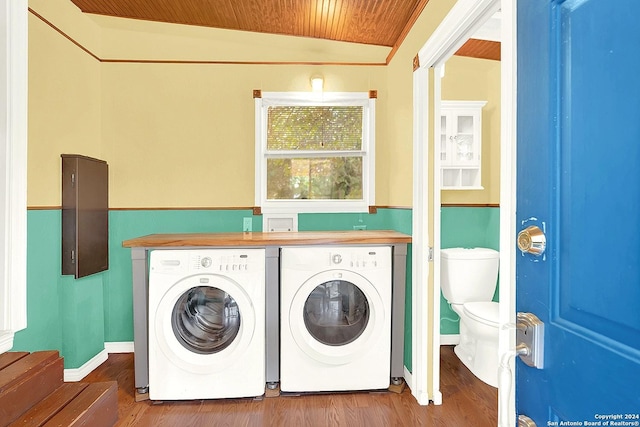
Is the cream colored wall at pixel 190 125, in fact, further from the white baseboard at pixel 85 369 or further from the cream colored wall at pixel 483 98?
the white baseboard at pixel 85 369

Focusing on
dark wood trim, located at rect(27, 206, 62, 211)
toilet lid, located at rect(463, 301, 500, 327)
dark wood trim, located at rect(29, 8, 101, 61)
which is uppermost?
dark wood trim, located at rect(29, 8, 101, 61)

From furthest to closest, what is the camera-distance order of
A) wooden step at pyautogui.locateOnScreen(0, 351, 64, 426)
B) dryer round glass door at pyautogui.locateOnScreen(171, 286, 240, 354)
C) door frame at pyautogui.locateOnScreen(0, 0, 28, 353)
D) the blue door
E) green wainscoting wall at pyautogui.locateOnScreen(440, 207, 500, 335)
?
green wainscoting wall at pyautogui.locateOnScreen(440, 207, 500, 335)
dryer round glass door at pyautogui.locateOnScreen(171, 286, 240, 354)
door frame at pyautogui.locateOnScreen(0, 0, 28, 353)
wooden step at pyautogui.locateOnScreen(0, 351, 64, 426)
the blue door

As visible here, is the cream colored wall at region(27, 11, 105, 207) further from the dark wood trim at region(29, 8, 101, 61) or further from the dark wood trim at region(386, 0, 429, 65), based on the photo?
the dark wood trim at region(386, 0, 429, 65)

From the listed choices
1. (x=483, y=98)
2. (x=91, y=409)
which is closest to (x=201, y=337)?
(x=91, y=409)

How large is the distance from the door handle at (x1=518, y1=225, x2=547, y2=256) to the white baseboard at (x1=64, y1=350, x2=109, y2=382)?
2.91 m

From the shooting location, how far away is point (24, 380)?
4.37 ft

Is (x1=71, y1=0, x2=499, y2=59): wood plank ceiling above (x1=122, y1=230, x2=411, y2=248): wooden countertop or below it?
above

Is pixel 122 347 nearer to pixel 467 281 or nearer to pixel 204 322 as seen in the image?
pixel 204 322

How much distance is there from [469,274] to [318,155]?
4.89ft

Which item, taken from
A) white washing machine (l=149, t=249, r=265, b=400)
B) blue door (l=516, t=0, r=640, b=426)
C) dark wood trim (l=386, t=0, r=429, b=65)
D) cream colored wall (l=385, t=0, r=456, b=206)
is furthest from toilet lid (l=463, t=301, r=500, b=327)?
dark wood trim (l=386, t=0, r=429, b=65)

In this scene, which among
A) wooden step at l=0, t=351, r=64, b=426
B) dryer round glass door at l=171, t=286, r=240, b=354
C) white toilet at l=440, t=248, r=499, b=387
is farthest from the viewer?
white toilet at l=440, t=248, r=499, b=387

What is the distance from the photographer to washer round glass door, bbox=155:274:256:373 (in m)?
2.22

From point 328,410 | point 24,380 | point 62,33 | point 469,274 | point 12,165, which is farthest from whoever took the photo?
point 469,274

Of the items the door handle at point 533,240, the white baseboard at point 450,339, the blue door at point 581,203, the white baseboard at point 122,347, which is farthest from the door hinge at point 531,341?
the white baseboard at point 122,347
